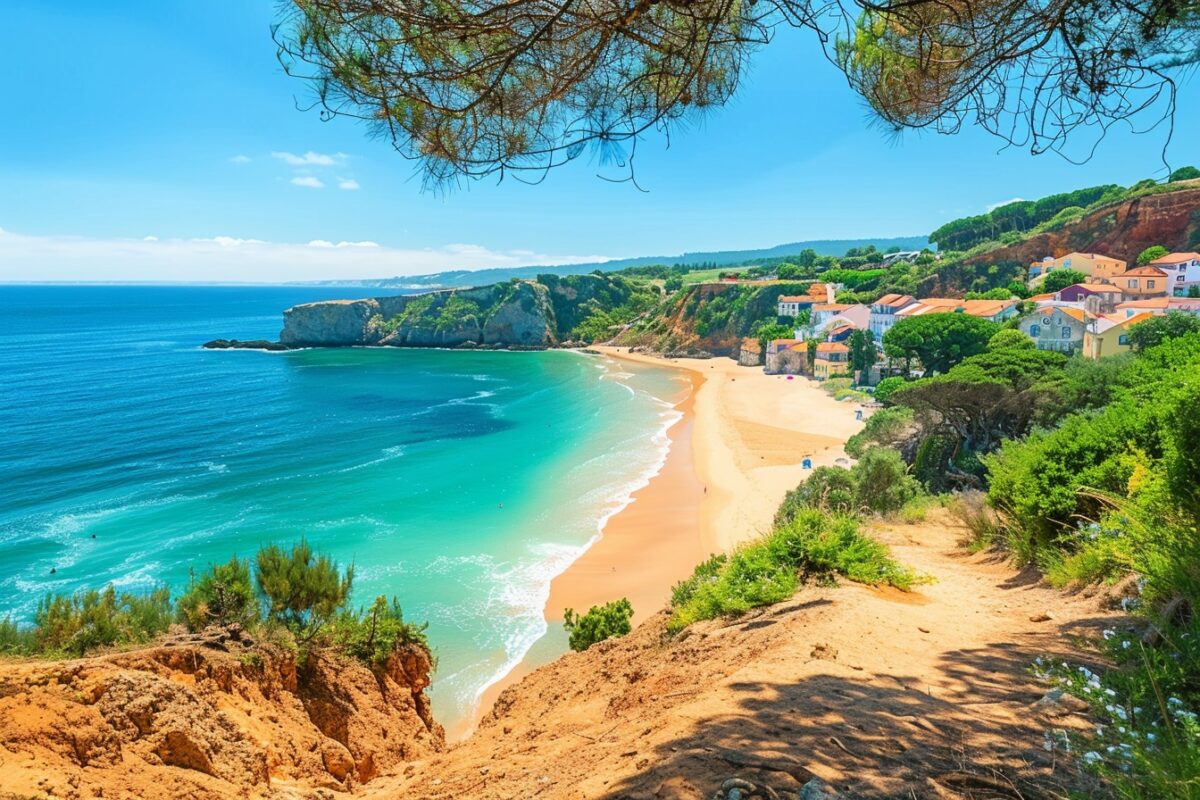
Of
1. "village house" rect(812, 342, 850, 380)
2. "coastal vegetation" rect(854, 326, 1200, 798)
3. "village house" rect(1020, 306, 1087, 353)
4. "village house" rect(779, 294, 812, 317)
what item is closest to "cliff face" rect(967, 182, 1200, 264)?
"village house" rect(779, 294, 812, 317)

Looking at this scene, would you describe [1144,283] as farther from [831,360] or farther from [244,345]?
[244,345]

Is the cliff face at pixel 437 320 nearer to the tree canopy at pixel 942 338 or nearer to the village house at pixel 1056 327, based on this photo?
the tree canopy at pixel 942 338

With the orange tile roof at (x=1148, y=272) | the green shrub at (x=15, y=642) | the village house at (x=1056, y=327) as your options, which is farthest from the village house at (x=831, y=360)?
the green shrub at (x=15, y=642)

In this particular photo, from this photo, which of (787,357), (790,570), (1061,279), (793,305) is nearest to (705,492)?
(790,570)

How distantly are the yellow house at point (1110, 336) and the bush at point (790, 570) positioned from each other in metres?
33.6

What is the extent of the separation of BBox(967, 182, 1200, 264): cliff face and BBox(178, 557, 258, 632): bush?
70.8m

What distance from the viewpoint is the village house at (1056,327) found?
3909 centimetres

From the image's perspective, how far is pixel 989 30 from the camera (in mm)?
5504

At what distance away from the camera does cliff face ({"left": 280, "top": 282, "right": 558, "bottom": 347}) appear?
85.4m

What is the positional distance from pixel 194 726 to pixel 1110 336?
43.1 m

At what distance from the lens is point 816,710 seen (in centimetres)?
396

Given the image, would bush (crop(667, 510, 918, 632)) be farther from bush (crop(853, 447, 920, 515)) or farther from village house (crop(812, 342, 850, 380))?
village house (crop(812, 342, 850, 380))

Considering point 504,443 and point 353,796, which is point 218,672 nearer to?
point 353,796

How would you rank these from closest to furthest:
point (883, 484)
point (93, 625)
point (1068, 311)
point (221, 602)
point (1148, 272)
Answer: point (93, 625), point (221, 602), point (883, 484), point (1068, 311), point (1148, 272)
